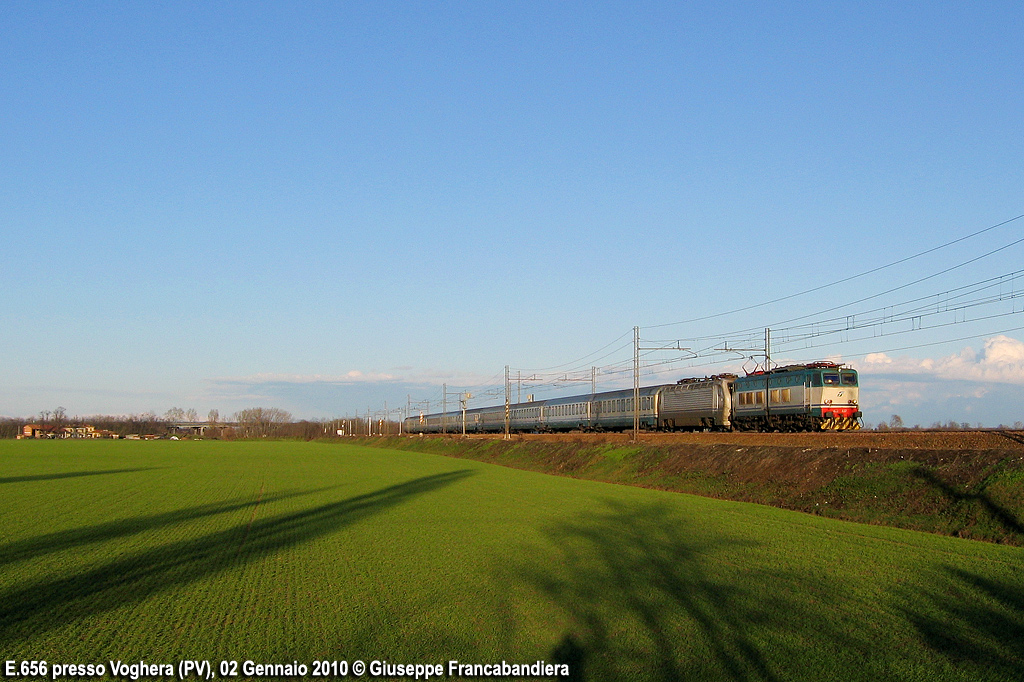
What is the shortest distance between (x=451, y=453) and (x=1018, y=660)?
73.6 metres

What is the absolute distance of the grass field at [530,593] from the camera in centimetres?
960

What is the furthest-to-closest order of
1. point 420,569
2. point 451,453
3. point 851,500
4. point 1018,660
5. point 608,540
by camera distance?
point 451,453
point 851,500
point 608,540
point 420,569
point 1018,660

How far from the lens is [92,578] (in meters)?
13.7

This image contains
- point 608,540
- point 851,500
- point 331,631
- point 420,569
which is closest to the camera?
point 331,631

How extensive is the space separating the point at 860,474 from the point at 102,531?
2123 cm

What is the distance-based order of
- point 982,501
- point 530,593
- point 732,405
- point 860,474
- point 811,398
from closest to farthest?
point 530,593 → point 982,501 → point 860,474 → point 811,398 → point 732,405

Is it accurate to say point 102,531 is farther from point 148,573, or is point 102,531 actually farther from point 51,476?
point 51,476

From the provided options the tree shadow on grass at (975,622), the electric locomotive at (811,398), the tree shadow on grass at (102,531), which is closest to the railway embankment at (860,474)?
the tree shadow on grass at (975,622)

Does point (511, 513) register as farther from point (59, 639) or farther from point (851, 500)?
point (59, 639)

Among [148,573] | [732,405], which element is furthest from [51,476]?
[732,405]

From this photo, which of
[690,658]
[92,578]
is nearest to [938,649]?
[690,658]

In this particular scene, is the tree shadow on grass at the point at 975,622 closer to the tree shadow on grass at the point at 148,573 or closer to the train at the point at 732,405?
the tree shadow on grass at the point at 148,573

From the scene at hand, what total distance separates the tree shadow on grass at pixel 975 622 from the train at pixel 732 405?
28.6 m

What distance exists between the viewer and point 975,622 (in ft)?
35.9
